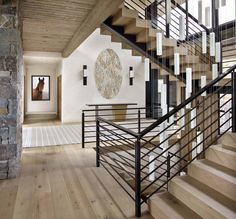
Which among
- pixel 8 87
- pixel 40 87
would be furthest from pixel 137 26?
pixel 40 87

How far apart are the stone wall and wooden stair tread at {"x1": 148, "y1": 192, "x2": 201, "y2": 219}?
209 cm

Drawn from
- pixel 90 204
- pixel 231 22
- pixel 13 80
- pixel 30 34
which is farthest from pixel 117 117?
pixel 90 204

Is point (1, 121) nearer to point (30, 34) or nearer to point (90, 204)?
point (90, 204)

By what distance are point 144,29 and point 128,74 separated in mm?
5547

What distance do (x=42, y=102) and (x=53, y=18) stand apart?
28.9 ft

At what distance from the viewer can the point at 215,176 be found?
2.22 metres

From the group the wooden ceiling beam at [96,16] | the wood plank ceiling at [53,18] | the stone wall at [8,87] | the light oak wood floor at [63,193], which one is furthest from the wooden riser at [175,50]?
the stone wall at [8,87]

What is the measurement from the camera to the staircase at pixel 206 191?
1935mm

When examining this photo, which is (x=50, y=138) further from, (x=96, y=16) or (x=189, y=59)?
(x=189, y=59)

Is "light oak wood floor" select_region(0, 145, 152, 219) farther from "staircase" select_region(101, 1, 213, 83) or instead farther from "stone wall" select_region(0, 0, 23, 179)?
"staircase" select_region(101, 1, 213, 83)

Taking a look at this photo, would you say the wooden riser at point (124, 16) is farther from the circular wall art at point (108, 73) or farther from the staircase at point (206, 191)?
the circular wall art at point (108, 73)

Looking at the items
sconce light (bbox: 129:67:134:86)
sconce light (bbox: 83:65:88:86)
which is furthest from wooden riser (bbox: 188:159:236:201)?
sconce light (bbox: 129:67:134:86)

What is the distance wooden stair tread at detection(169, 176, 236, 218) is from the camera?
5.99ft

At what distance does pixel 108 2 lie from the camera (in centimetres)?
308
